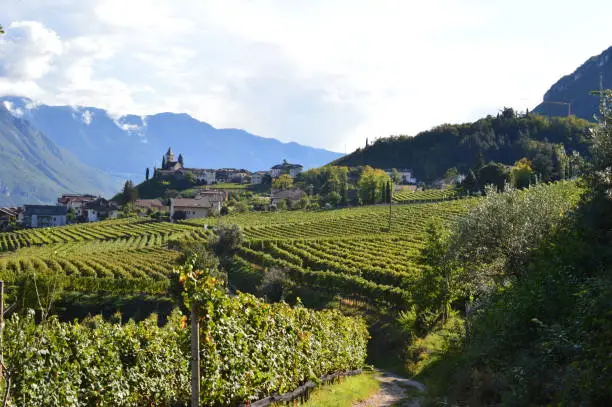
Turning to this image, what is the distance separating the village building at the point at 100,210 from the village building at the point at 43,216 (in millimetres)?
6824

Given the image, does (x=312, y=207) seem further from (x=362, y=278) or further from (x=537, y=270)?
(x=537, y=270)

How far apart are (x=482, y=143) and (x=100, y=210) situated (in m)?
119

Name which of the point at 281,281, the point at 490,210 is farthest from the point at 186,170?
the point at 490,210

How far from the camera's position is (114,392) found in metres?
10.2

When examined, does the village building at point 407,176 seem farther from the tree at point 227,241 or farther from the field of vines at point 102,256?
the tree at point 227,241

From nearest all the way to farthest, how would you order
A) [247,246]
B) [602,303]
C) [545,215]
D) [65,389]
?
[602,303] < [65,389] < [545,215] < [247,246]

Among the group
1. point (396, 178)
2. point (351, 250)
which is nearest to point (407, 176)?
point (396, 178)

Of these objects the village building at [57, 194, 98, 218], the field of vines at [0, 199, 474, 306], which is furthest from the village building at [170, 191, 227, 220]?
the village building at [57, 194, 98, 218]

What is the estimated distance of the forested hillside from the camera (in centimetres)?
16012

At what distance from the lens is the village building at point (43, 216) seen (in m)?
141

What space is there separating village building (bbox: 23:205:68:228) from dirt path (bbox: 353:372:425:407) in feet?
463

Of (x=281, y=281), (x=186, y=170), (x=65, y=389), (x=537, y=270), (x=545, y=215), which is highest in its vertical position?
(x=186, y=170)

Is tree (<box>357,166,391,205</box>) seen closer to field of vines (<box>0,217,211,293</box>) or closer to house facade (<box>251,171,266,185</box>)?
field of vines (<box>0,217,211,293</box>)

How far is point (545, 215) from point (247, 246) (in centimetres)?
4824
